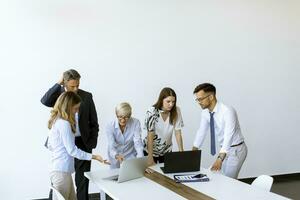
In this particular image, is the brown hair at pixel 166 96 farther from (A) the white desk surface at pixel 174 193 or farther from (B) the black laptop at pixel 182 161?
(A) the white desk surface at pixel 174 193

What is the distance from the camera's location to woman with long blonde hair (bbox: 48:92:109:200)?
10.7 ft

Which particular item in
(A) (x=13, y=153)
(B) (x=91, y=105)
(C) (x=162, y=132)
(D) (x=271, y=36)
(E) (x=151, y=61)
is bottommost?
(A) (x=13, y=153)

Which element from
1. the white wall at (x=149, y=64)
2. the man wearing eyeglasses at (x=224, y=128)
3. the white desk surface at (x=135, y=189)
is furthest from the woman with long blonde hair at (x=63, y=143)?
the white wall at (x=149, y=64)

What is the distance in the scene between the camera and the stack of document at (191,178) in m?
3.34

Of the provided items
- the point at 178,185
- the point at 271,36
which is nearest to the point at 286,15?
the point at 271,36

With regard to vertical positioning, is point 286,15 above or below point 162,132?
above

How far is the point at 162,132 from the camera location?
405cm

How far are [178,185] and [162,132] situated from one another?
3.03 feet

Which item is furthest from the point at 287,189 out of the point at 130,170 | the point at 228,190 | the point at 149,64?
the point at 130,170

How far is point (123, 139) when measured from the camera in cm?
394

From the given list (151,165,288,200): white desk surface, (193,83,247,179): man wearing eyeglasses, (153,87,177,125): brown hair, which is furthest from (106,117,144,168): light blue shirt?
(151,165,288,200): white desk surface

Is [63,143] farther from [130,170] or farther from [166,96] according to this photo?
[166,96]

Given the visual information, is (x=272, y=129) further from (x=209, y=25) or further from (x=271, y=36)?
Answer: (x=209, y=25)

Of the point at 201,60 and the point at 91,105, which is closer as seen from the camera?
the point at 91,105
